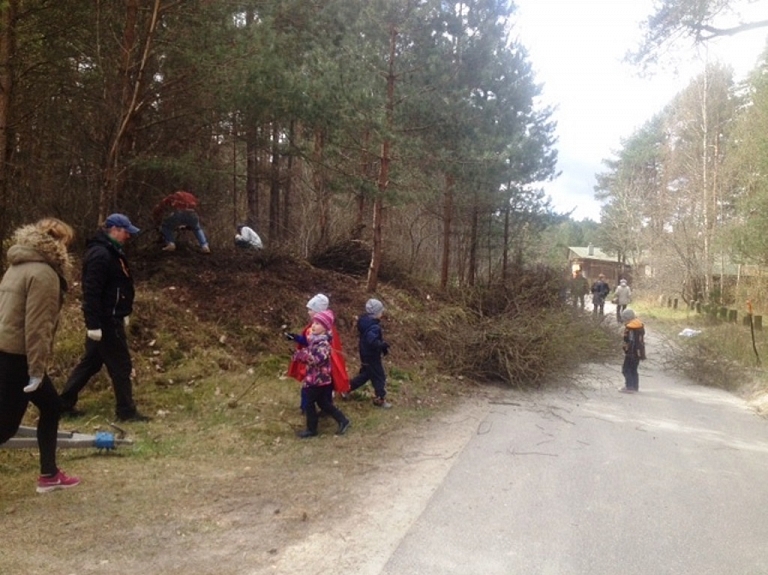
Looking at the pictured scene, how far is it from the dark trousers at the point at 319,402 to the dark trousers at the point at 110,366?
1.83 meters

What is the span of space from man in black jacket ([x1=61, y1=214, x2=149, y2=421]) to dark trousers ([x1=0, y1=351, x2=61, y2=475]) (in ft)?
5.17

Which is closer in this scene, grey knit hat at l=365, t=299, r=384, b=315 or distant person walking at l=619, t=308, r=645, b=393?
grey knit hat at l=365, t=299, r=384, b=315

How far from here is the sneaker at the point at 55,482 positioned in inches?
175

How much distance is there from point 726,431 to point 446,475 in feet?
14.6

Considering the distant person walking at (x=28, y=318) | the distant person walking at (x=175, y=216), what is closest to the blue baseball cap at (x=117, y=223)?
the distant person walking at (x=28, y=318)

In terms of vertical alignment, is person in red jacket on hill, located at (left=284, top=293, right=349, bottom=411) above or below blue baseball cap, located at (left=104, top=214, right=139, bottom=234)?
below

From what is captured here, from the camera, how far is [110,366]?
20.3ft

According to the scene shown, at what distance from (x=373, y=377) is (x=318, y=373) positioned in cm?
145

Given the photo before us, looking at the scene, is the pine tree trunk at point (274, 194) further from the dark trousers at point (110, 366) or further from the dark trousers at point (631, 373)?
the dark trousers at point (110, 366)

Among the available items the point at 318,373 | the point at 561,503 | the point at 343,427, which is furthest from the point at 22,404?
the point at 561,503

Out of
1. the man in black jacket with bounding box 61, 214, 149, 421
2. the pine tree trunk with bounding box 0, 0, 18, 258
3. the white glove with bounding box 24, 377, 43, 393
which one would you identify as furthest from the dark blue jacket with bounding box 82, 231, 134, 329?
the pine tree trunk with bounding box 0, 0, 18, 258

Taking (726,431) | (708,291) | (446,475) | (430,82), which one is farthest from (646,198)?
(446,475)

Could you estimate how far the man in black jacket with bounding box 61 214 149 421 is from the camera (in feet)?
19.9

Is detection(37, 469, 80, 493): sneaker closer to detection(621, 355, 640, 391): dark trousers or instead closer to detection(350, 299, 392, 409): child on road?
detection(350, 299, 392, 409): child on road
